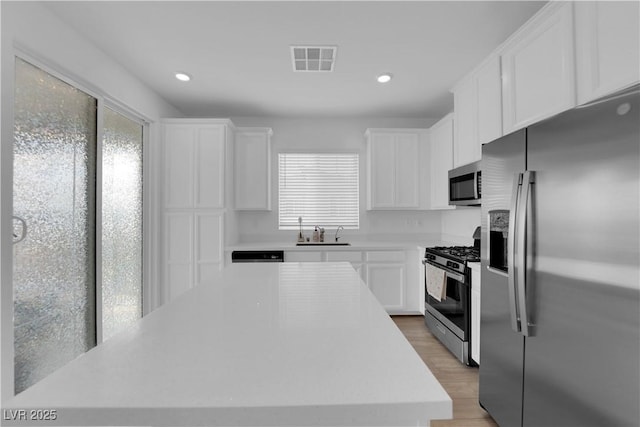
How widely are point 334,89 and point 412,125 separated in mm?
1550

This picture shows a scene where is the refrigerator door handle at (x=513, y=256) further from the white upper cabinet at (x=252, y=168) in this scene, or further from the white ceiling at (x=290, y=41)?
the white upper cabinet at (x=252, y=168)

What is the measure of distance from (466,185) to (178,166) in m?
2.98

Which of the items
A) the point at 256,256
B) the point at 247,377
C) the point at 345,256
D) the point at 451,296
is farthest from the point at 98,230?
the point at 451,296

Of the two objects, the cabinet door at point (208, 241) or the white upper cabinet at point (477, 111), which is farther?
the cabinet door at point (208, 241)

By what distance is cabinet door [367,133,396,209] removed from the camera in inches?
161

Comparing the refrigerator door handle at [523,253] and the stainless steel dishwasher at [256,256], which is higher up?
the refrigerator door handle at [523,253]

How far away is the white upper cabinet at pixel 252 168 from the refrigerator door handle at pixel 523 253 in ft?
9.92

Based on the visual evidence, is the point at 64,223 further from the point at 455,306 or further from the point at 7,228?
the point at 455,306

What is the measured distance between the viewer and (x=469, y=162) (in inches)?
112

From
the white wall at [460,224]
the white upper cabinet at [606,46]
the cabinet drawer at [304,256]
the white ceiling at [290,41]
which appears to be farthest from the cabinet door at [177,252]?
the white upper cabinet at [606,46]

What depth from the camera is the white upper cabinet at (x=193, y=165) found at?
3621 mm

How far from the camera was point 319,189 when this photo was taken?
176 inches

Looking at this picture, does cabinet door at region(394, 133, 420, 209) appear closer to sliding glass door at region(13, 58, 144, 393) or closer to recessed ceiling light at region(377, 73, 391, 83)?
recessed ceiling light at region(377, 73, 391, 83)

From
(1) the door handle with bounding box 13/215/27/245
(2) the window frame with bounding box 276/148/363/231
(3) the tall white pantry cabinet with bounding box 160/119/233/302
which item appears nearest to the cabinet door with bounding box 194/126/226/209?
(3) the tall white pantry cabinet with bounding box 160/119/233/302
